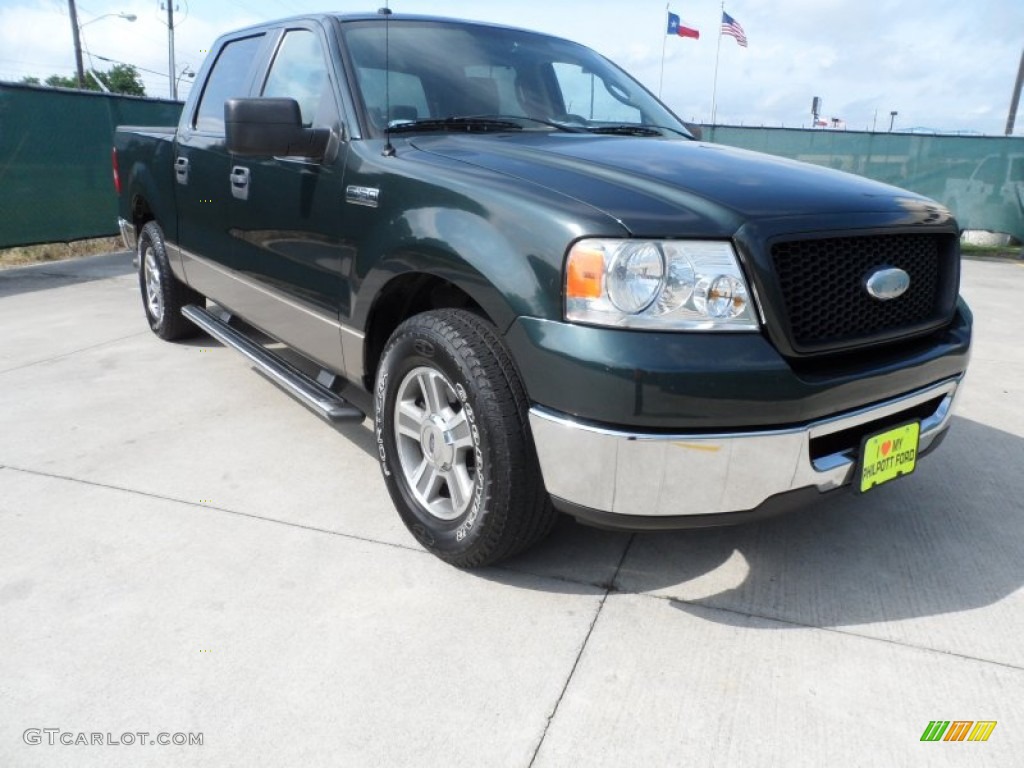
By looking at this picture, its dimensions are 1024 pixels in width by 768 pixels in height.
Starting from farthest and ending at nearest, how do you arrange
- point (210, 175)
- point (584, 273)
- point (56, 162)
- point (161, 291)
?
point (56, 162) < point (161, 291) < point (210, 175) < point (584, 273)

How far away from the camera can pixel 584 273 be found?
2072 mm

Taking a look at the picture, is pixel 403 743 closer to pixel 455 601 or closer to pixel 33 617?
pixel 455 601

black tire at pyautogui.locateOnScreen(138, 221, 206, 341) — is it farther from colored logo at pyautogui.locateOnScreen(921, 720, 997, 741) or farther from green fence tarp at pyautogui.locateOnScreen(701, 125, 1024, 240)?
green fence tarp at pyautogui.locateOnScreen(701, 125, 1024, 240)

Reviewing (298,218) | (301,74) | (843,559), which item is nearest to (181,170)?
(301,74)

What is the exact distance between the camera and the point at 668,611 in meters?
2.45

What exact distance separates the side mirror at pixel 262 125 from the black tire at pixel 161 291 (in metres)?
2.39

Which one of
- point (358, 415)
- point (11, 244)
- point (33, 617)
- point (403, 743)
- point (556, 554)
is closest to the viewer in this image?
point (403, 743)

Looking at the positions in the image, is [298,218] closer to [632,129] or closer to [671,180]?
[632,129]

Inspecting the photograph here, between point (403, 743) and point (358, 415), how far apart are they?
4.38ft

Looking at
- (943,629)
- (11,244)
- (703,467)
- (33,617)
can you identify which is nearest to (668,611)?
(703,467)

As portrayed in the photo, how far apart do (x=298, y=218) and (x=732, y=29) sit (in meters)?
22.2

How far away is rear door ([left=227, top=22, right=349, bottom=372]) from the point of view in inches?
120

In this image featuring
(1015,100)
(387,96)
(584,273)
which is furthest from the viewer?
(1015,100)

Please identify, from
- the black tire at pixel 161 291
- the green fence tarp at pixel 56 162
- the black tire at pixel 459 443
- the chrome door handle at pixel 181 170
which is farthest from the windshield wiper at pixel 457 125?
the green fence tarp at pixel 56 162
